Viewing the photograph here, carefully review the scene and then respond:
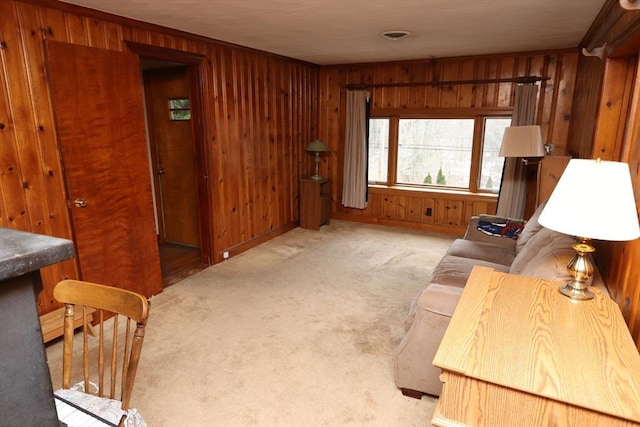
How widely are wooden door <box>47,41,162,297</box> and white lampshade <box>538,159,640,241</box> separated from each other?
291 centimetres

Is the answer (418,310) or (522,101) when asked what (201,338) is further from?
(522,101)

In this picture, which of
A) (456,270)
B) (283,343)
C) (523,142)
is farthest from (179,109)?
(523,142)

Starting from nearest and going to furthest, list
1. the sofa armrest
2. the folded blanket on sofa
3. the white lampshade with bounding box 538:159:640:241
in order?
the white lampshade with bounding box 538:159:640:241, the sofa armrest, the folded blanket on sofa

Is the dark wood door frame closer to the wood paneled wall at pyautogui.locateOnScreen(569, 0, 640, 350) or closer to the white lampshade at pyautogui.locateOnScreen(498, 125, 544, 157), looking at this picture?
the white lampshade at pyautogui.locateOnScreen(498, 125, 544, 157)

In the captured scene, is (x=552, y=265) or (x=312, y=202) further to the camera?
(x=312, y=202)

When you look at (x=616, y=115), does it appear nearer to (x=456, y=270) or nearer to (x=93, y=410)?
(x=456, y=270)

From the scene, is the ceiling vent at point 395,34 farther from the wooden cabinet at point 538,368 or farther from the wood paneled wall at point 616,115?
the wooden cabinet at point 538,368

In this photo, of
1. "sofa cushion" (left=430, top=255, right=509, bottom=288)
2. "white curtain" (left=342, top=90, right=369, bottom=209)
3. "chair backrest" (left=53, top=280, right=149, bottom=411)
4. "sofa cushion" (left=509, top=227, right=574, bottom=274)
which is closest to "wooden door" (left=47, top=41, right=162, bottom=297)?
"chair backrest" (left=53, top=280, right=149, bottom=411)

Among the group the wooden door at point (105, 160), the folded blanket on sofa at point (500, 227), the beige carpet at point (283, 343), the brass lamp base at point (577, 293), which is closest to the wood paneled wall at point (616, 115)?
the brass lamp base at point (577, 293)

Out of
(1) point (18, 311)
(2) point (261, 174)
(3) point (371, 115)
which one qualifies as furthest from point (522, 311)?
(3) point (371, 115)

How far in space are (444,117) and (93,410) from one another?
16.3 feet

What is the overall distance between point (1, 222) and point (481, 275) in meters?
2.77

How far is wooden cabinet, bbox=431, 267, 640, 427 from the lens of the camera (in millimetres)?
1026

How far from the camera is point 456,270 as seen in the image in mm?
2723
